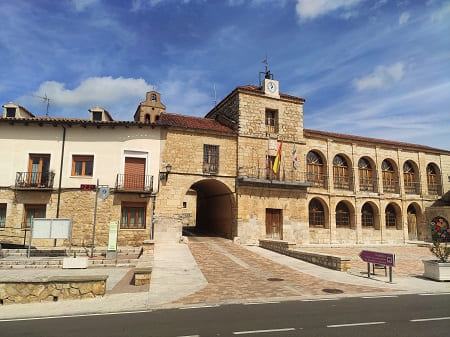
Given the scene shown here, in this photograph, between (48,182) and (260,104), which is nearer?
(48,182)

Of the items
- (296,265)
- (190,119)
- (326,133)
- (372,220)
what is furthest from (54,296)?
(372,220)

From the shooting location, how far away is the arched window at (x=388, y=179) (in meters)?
25.7

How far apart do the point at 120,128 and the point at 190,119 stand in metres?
5.02

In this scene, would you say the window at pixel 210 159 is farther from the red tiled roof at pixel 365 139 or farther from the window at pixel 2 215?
the window at pixel 2 215

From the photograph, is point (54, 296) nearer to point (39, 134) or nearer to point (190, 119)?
point (39, 134)

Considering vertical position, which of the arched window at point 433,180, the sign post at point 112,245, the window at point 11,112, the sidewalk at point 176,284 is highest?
the window at point 11,112

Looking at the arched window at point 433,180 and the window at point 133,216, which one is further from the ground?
the arched window at point 433,180

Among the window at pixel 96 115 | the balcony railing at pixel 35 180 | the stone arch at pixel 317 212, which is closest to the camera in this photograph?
the balcony railing at pixel 35 180

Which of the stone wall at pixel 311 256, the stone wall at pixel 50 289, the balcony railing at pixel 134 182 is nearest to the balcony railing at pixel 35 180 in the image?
the balcony railing at pixel 134 182

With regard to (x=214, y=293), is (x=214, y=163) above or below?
above

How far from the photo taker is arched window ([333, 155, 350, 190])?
A: 24094 mm

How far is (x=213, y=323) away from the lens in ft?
18.9

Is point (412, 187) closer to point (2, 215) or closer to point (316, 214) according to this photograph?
point (316, 214)

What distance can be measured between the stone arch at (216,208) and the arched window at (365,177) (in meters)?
11.8
